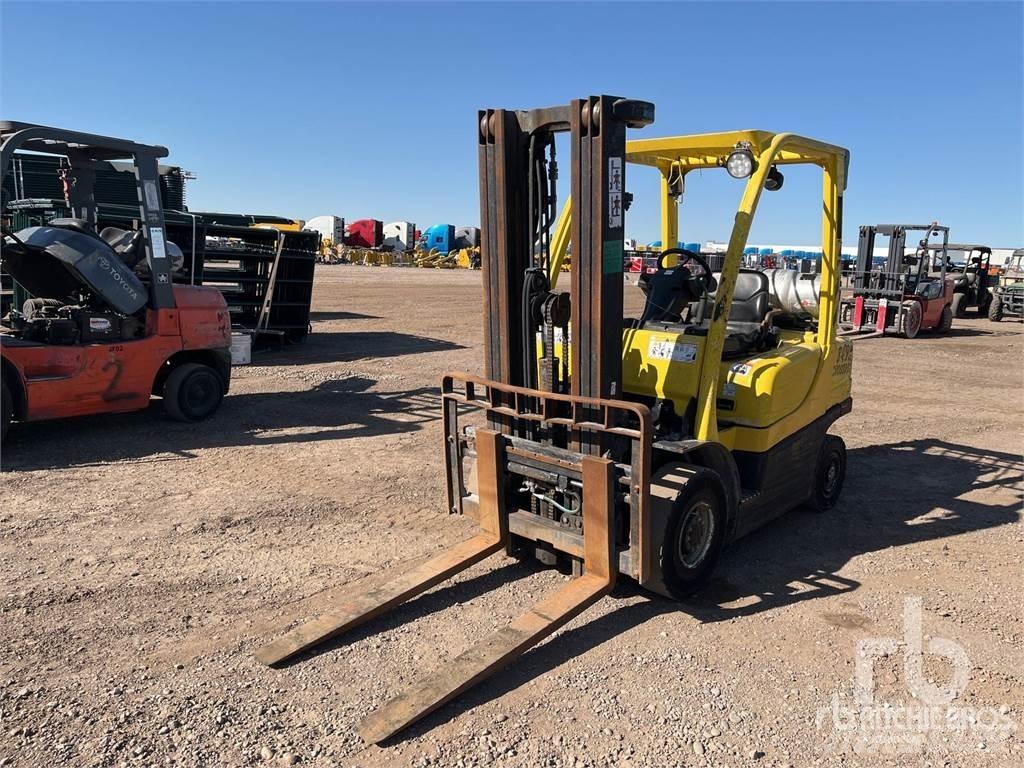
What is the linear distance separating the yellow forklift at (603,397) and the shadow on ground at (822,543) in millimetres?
145

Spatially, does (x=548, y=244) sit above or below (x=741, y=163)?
below

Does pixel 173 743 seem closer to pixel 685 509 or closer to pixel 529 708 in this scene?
pixel 529 708

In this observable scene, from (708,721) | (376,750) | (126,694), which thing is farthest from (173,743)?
(708,721)

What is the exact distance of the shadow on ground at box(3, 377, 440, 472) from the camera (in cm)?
715

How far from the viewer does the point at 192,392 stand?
8.46 meters

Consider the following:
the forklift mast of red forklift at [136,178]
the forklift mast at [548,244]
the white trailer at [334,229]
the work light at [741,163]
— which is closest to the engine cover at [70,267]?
the forklift mast of red forklift at [136,178]

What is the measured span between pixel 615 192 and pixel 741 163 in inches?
35.6

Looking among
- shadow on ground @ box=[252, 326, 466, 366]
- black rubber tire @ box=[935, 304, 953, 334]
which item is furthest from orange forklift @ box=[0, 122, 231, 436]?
black rubber tire @ box=[935, 304, 953, 334]

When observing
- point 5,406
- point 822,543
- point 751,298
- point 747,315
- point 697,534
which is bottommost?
point 822,543

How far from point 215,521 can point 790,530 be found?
13.4ft

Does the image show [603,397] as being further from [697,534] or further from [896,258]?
[896,258]

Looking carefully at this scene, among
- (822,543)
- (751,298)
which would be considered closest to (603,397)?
(751,298)

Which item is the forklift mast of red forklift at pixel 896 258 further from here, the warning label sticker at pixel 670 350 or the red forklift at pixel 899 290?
the warning label sticker at pixel 670 350

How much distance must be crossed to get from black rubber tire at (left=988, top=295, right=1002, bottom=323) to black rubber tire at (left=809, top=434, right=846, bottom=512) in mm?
22564
